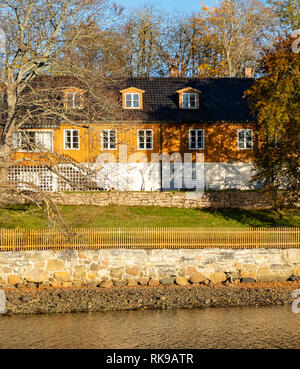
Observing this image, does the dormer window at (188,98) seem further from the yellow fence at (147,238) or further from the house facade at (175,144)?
the yellow fence at (147,238)

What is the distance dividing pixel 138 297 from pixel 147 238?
312 cm

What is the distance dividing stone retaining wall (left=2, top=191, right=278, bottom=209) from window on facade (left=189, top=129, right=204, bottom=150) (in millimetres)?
5788

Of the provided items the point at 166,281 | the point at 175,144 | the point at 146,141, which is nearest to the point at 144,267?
the point at 166,281

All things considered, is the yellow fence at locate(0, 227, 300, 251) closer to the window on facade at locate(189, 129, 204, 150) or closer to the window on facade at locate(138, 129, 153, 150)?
the window on facade at locate(189, 129, 204, 150)

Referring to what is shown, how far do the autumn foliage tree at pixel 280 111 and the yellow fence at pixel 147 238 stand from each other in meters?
6.19

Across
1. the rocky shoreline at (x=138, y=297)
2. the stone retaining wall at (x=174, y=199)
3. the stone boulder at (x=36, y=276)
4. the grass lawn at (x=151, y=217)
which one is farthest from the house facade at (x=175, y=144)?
the rocky shoreline at (x=138, y=297)

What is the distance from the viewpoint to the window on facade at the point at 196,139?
39531mm

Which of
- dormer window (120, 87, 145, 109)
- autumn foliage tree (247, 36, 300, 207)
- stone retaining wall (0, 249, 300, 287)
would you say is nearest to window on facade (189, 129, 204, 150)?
dormer window (120, 87, 145, 109)

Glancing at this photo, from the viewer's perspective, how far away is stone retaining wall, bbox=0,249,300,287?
22.0 meters

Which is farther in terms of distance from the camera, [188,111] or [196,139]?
[188,111]

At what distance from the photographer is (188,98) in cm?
4038

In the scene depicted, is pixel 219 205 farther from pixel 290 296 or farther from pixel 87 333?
pixel 87 333

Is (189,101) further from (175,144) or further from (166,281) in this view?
(166,281)
